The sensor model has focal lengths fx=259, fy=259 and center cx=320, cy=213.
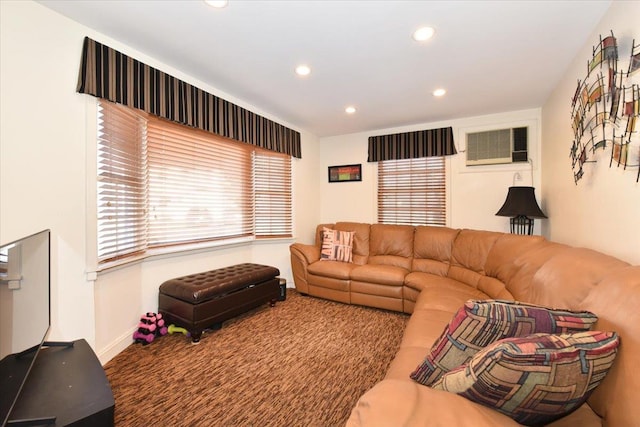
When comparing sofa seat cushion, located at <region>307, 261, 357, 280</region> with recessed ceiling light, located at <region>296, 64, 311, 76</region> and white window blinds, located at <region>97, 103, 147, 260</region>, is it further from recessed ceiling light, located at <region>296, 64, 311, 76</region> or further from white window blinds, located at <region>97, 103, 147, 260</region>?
recessed ceiling light, located at <region>296, 64, 311, 76</region>

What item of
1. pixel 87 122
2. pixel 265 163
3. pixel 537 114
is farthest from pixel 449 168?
pixel 87 122

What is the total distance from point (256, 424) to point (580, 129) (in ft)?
10.4

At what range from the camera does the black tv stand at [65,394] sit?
1.02 meters

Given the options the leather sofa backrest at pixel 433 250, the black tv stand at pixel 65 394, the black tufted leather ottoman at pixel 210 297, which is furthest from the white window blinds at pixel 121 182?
the leather sofa backrest at pixel 433 250

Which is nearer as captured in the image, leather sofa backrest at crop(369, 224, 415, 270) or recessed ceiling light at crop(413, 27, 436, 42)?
recessed ceiling light at crop(413, 27, 436, 42)

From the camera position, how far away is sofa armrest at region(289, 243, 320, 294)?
368cm

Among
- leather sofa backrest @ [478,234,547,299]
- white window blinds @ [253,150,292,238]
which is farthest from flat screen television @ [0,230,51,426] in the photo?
leather sofa backrest @ [478,234,547,299]

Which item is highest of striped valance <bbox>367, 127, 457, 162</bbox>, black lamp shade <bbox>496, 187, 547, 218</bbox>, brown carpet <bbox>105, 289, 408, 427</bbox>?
striped valance <bbox>367, 127, 457, 162</bbox>

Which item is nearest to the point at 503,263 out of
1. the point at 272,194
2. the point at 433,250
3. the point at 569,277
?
the point at 433,250

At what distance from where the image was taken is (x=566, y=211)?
246 cm

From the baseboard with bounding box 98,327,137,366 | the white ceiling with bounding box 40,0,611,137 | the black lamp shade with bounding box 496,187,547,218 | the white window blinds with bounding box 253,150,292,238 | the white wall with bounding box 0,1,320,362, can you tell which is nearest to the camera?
the white wall with bounding box 0,1,320,362

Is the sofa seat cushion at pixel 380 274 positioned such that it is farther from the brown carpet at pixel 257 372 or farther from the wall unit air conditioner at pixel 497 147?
the wall unit air conditioner at pixel 497 147

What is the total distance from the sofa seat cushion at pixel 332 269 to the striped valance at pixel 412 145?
189 centimetres

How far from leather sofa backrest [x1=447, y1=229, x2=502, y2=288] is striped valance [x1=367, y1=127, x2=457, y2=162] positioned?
1.30 metres
